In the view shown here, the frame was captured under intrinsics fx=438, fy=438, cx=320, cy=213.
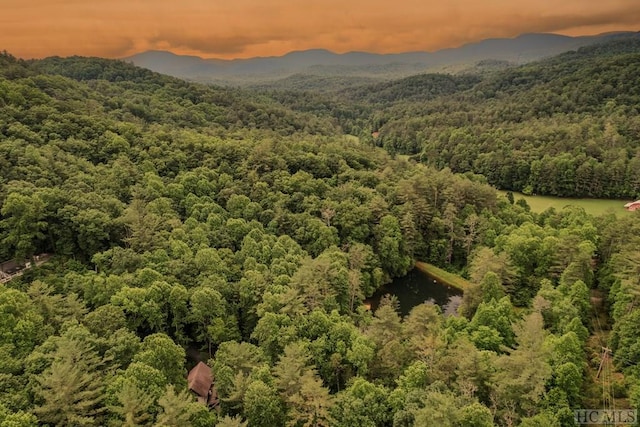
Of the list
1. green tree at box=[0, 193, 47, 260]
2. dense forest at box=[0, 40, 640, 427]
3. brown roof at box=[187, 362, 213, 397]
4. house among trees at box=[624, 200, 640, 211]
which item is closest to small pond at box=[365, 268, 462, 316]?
dense forest at box=[0, 40, 640, 427]

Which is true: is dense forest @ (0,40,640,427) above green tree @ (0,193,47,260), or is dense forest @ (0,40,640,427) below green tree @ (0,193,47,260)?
below

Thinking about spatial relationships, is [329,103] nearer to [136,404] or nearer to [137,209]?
[137,209]

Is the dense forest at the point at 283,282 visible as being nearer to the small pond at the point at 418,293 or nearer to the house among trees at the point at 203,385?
the small pond at the point at 418,293

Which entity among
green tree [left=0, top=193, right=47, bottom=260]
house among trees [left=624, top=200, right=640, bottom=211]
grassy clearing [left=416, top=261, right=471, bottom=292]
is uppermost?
green tree [left=0, top=193, right=47, bottom=260]

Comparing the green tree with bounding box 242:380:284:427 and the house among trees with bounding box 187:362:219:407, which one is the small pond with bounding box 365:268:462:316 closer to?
Answer: the house among trees with bounding box 187:362:219:407

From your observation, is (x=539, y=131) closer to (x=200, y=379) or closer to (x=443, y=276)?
(x=443, y=276)

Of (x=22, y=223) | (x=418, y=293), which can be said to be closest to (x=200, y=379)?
(x=22, y=223)

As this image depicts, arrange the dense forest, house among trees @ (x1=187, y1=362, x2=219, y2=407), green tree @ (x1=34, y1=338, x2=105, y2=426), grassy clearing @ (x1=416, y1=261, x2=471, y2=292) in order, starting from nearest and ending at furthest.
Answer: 1. green tree @ (x1=34, y1=338, x2=105, y2=426)
2. the dense forest
3. house among trees @ (x1=187, y1=362, x2=219, y2=407)
4. grassy clearing @ (x1=416, y1=261, x2=471, y2=292)
